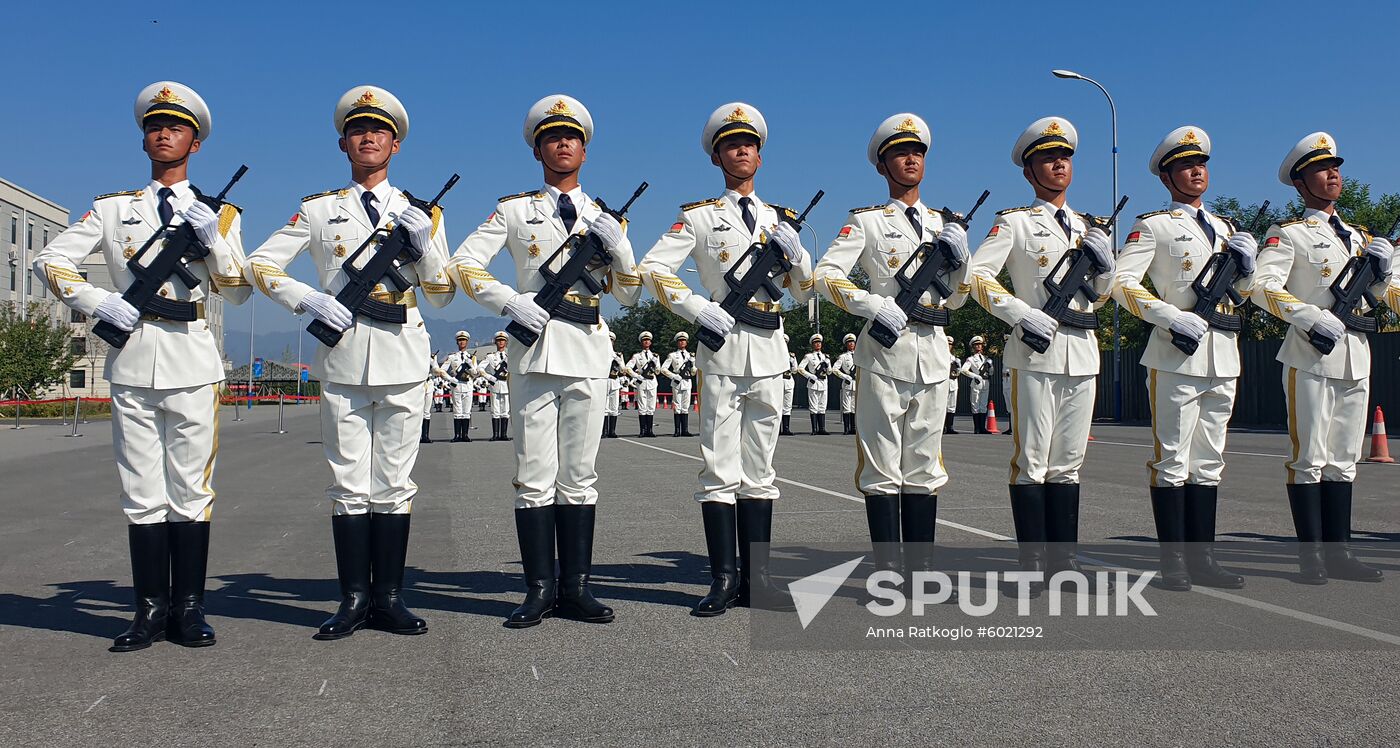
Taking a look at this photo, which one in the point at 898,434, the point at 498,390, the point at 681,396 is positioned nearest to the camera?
the point at 898,434

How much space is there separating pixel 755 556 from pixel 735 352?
3.25 ft

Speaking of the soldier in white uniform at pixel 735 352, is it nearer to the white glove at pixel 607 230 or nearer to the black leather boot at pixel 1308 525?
the white glove at pixel 607 230

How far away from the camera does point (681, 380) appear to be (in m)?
26.0

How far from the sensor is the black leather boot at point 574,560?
5309 millimetres

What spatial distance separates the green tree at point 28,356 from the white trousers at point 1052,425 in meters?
58.4

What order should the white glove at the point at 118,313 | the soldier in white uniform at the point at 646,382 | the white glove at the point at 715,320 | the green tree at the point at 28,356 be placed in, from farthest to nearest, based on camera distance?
the green tree at the point at 28,356
the soldier in white uniform at the point at 646,382
the white glove at the point at 715,320
the white glove at the point at 118,313

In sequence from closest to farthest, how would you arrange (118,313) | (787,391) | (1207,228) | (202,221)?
(118,313) → (202,221) → (1207,228) → (787,391)

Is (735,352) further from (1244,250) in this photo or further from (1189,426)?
(1244,250)

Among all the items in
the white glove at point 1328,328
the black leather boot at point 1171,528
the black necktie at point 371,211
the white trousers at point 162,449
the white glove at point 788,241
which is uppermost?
the black necktie at point 371,211

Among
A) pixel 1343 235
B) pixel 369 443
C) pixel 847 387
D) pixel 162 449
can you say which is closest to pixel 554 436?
pixel 369 443

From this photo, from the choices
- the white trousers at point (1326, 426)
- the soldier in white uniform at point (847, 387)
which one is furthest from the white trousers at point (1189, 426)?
the soldier in white uniform at point (847, 387)

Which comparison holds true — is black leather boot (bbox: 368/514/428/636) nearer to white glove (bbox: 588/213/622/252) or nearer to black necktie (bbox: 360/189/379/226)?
black necktie (bbox: 360/189/379/226)

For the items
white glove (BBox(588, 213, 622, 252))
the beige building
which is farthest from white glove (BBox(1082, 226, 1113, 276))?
the beige building

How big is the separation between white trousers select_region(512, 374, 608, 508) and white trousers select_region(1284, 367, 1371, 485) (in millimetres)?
3980
